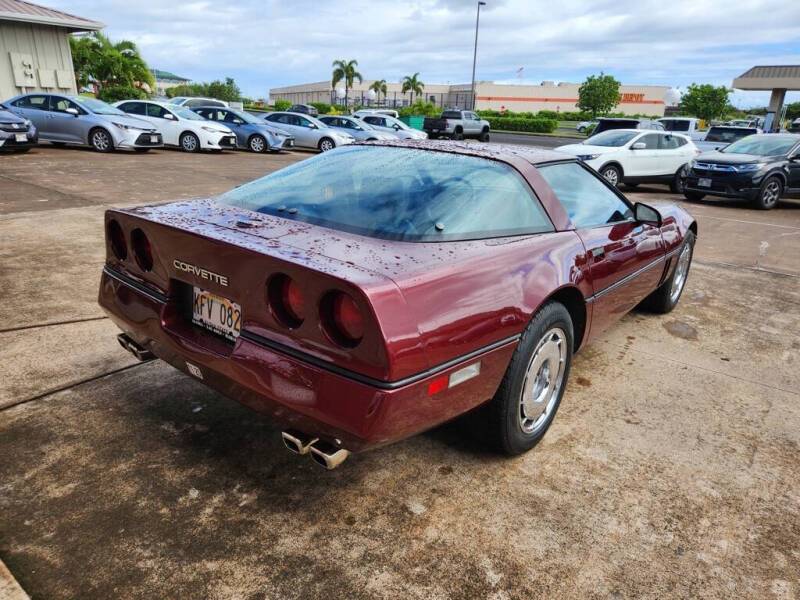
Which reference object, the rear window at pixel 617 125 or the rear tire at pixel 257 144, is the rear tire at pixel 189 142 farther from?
the rear window at pixel 617 125

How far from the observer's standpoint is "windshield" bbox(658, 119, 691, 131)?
21531mm

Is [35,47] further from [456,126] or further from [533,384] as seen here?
[533,384]

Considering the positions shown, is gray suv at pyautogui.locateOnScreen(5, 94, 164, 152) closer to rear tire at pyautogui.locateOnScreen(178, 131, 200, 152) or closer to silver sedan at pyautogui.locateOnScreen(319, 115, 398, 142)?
rear tire at pyautogui.locateOnScreen(178, 131, 200, 152)

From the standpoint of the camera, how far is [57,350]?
136 inches

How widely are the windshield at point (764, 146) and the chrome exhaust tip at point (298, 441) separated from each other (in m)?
12.5

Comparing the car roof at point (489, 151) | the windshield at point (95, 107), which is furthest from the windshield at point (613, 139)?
the windshield at point (95, 107)

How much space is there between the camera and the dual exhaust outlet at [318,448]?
6.39 feet

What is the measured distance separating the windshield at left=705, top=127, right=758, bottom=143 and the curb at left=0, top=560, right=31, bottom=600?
20.0 metres

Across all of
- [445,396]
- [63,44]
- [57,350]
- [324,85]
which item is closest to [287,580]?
[445,396]

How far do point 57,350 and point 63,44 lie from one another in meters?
20.1

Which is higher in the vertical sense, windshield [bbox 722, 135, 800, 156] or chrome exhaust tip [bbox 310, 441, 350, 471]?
windshield [bbox 722, 135, 800, 156]

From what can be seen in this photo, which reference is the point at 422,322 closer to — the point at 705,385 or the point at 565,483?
the point at 565,483

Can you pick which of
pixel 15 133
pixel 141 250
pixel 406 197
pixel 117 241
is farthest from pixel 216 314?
pixel 15 133

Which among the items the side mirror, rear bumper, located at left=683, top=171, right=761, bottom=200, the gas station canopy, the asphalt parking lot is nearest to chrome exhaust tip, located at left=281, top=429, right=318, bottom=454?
the asphalt parking lot
